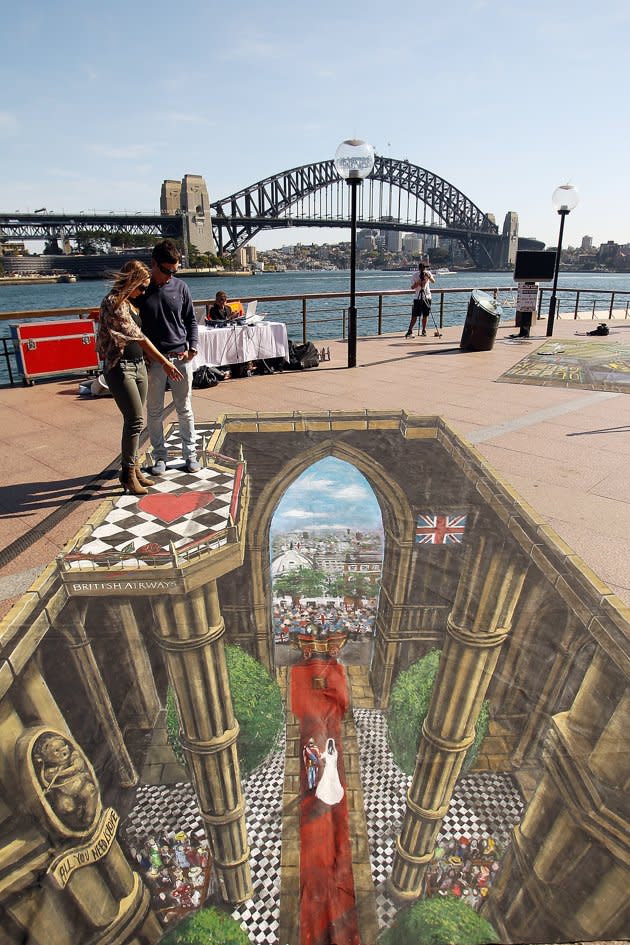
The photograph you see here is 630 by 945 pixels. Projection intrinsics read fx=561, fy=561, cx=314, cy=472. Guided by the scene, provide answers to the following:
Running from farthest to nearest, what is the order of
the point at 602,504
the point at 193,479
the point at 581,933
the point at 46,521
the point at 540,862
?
the point at 193,479 → the point at 602,504 → the point at 46,521 → the point at 540,862 → the point at 581,933

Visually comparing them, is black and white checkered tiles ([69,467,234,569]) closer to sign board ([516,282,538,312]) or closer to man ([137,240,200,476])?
man ([137,240,200,476])

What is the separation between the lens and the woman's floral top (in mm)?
3939

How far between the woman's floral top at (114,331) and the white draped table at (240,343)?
4170 mm

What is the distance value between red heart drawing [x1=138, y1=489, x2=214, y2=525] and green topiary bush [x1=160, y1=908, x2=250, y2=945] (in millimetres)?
2150

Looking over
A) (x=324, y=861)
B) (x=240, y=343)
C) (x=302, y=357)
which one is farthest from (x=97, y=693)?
(x=302, y=357)

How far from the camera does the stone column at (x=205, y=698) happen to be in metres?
3.10

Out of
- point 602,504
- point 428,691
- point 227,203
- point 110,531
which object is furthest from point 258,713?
point 227,203

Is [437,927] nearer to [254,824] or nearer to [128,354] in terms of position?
[254,824]

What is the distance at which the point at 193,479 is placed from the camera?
4.53 meters

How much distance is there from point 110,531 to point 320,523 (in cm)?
176

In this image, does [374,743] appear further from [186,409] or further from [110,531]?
[186,409]

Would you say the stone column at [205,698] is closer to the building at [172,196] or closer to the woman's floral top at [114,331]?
the woman's floral top at [114,331]

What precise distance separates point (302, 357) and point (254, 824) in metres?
7.64

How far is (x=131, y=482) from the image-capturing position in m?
4.31
